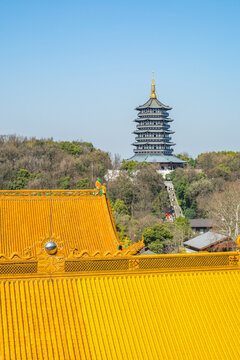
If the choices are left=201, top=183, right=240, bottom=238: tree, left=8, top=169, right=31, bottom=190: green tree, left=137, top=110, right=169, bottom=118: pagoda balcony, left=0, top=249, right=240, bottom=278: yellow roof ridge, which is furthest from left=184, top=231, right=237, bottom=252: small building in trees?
left=137, top=110, right=169, bottom=118: pagoda balcony

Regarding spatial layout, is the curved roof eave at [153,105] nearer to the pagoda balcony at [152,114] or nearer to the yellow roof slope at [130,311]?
the pagoda balcony at [152,114]

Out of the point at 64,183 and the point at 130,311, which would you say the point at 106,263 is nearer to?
the point at 130,311

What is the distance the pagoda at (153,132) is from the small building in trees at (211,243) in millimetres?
45572

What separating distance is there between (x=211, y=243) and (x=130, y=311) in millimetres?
32631

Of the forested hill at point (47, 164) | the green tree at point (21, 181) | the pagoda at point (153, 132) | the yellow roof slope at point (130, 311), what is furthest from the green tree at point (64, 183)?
the yellow roof slope at point (130, 311)

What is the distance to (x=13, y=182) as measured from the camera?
5997 cm

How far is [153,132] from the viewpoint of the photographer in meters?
90.8

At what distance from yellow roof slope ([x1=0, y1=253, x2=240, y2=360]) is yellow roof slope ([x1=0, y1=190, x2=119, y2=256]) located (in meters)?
7.85

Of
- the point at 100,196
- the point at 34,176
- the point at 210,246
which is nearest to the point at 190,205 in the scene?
the point at 34,176

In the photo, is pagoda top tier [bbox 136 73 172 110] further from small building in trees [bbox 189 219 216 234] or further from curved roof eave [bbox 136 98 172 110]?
small building in trees [bbox 189 219 216 234]

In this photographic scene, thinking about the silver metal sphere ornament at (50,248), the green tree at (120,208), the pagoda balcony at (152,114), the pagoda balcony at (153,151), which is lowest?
the silver metal sphere ornament at (50,248)

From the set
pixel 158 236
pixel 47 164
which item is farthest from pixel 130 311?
pixel 47 164

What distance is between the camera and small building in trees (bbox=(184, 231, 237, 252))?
128 feet

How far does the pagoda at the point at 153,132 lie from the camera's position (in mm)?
90188
